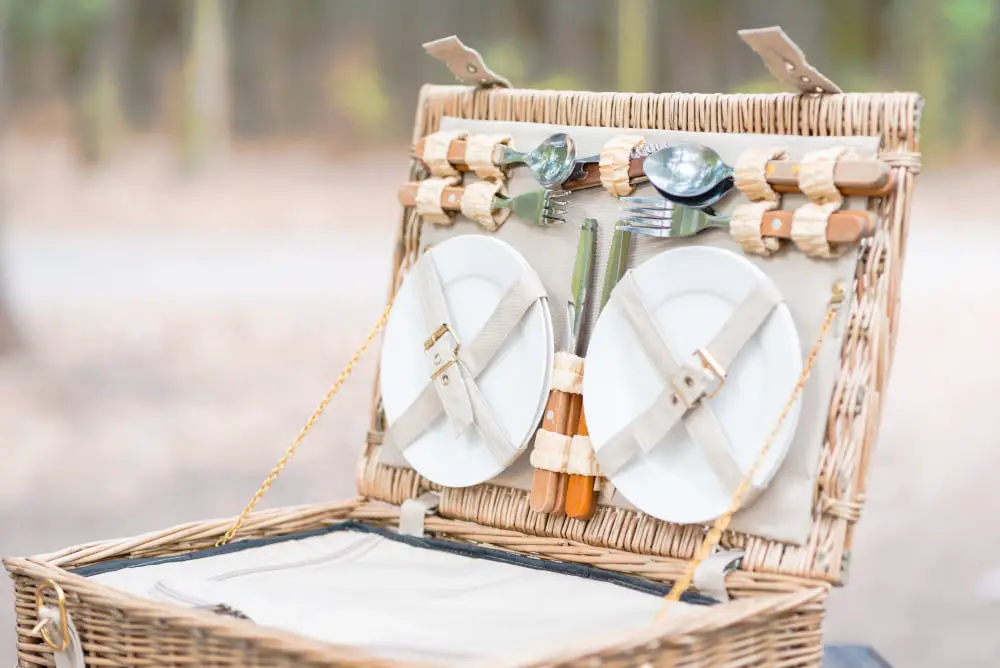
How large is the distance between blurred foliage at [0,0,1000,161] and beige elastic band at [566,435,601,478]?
200cm

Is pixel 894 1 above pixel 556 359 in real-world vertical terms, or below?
above

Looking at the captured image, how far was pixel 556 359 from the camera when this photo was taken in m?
1.24

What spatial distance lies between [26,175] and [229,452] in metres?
0.96

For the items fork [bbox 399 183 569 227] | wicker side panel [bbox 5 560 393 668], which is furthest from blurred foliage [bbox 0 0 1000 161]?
wicker side panel [bbox 5 560 393 668]

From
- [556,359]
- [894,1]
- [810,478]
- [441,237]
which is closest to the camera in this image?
[810,478]

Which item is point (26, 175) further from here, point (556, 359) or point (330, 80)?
point (556, 359)

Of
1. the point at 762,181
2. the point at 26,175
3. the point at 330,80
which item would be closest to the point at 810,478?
the point at 762,181

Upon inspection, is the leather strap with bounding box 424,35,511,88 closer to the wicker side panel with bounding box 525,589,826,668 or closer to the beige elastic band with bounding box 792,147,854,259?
the beige elastic band with bounding box 792,147,854,259

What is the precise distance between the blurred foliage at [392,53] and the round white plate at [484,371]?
6.09ft

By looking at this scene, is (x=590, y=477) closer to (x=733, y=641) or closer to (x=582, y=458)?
(x=582, y=458)

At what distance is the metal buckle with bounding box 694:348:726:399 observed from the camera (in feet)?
3.65

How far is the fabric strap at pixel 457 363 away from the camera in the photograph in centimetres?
126

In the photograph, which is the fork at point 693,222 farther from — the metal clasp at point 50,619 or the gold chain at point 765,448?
the metal clasp at point 50,619

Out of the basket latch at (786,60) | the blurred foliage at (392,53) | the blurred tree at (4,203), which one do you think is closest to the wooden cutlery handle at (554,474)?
the basket latch at (786,60)
